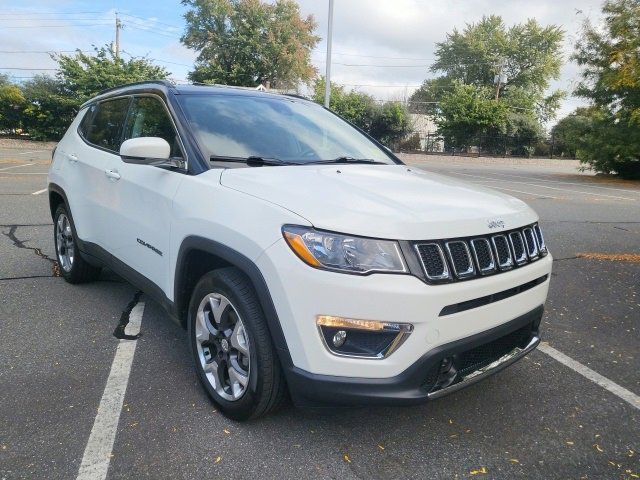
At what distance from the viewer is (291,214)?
2.19m

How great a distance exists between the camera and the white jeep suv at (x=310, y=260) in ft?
6.91

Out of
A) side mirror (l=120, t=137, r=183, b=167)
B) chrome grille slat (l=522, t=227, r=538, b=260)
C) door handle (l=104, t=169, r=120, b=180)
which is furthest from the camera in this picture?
door handle (l=104, t=169, r=120, b=180)

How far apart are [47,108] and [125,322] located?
29.8 m

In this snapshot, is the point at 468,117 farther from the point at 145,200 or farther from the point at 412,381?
the point at 412,381

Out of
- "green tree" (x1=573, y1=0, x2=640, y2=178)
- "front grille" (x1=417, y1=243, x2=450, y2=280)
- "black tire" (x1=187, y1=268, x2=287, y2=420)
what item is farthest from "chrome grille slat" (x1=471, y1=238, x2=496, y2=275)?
"green tree" (x1=573, y1=0, x2=640, y2=178)

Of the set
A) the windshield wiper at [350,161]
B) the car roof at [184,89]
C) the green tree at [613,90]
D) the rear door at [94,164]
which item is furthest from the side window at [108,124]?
the green tree at [613,90]

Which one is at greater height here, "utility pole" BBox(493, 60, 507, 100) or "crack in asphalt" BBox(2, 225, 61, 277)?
"utility pole" BBox(493, 60, 507, 100)

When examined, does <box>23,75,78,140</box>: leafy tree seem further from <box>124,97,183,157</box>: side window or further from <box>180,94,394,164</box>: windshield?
<box>180,94,394,164</box>: windshield

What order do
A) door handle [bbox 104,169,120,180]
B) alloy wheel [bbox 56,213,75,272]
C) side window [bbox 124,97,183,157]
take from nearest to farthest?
1. side window [bbox 124,97,183,157]
2. door handle [bbox 104,169,120,180]
3. alloy wheel [bbox 56,213,75,272]

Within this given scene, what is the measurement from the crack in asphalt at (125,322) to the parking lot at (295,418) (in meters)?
0.05

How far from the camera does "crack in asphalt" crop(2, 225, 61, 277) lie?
5120mm

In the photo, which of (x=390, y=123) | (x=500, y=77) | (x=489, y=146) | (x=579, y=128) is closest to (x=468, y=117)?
(x=489, y=146)

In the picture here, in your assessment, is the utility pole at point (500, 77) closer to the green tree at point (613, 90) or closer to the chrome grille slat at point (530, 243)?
the green tree at point (613, 90)

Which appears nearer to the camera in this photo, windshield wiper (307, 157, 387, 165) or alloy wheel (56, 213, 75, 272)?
windshield wiper (307, 157, 387, 165)
